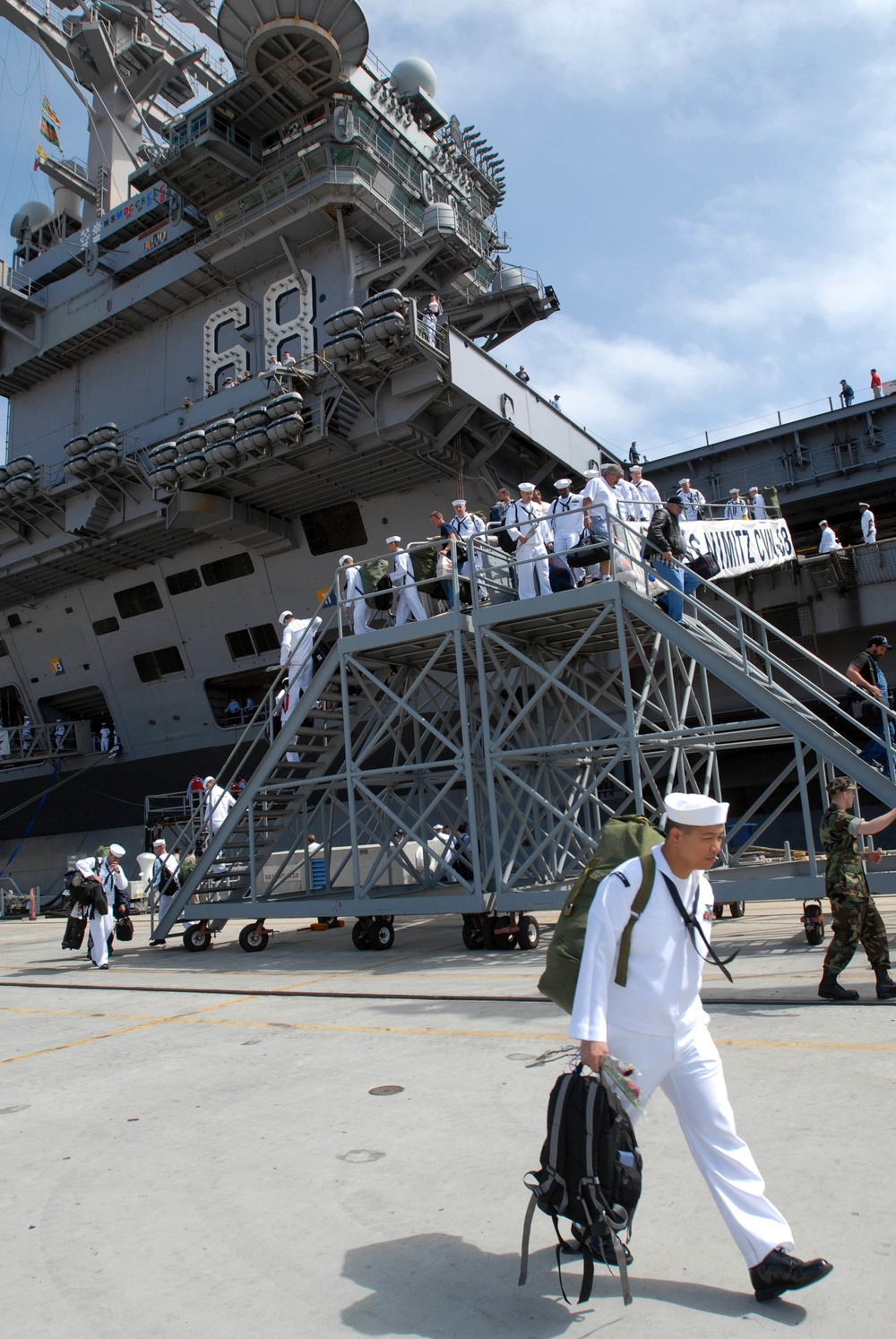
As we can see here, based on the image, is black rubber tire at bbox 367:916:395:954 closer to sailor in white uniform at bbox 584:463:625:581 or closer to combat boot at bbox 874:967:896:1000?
sailor in white uniform at bbox 584:463:625:581

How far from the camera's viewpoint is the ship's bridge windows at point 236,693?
24.9m

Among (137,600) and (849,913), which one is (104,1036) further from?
(137,600)

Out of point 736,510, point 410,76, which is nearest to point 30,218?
point 410,76

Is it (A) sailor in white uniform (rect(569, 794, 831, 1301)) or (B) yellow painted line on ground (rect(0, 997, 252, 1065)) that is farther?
(B) yellow painted line on ground (rect(0, 997, 252, 1065))

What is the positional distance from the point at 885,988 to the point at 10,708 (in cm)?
3090

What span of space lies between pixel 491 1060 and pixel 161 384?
24188 mm

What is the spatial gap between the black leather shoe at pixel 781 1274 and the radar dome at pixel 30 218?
127 feet

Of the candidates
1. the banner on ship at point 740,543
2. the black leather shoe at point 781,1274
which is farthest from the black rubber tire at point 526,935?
the black leather shoe at point 781,1274

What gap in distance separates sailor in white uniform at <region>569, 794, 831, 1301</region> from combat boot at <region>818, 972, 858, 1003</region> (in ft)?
12.3

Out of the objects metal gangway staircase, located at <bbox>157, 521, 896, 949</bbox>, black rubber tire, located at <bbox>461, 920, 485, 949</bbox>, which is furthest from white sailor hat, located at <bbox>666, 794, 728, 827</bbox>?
black rubber tire, located at <bbox>461, 920, 485, 949</bbox>

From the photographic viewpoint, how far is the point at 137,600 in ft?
86.4

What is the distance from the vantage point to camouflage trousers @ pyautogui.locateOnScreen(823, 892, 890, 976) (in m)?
6.34

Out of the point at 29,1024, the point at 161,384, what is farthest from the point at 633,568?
the point at 161,384

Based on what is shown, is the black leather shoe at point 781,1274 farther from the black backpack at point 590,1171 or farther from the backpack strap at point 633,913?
the backpack strap at point 633,913
